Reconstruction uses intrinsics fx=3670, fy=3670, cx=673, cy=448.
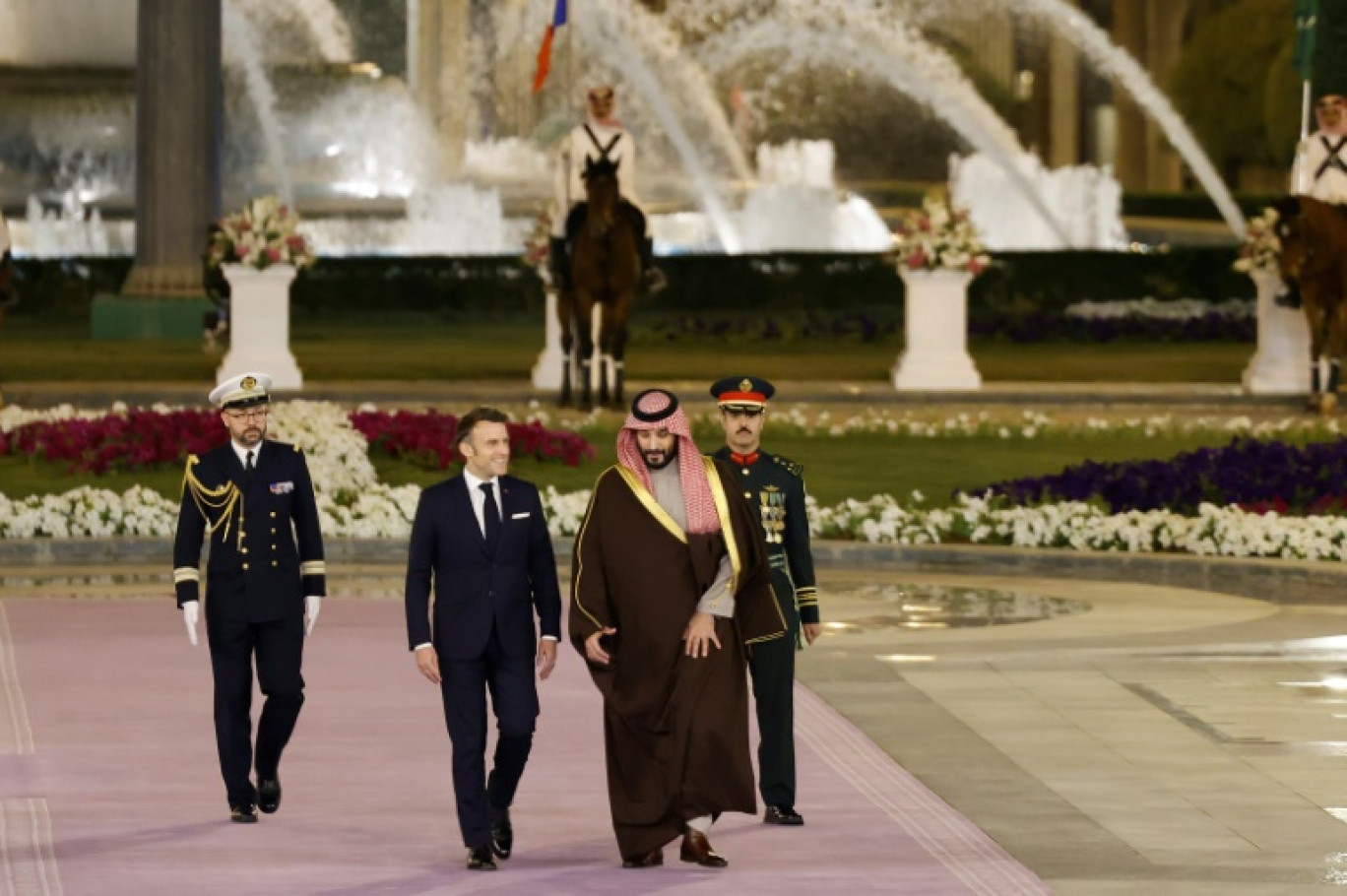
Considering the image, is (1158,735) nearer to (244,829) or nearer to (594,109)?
(244,829)

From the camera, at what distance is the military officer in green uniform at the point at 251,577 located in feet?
39.3

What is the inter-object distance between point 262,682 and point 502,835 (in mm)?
1228

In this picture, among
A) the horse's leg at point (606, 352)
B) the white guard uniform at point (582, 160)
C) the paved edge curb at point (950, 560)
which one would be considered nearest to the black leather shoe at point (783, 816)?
the paved edge curb at point (950, 560)

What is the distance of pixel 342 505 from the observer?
2188 centimetres

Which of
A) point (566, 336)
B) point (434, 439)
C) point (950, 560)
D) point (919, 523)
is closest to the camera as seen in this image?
point (950, 560)

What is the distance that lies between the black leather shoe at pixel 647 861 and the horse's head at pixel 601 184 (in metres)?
17.2

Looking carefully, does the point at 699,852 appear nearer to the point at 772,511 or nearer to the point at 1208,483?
the point at 772,511

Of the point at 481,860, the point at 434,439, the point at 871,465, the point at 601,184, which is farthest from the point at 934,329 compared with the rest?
the point at 481,860

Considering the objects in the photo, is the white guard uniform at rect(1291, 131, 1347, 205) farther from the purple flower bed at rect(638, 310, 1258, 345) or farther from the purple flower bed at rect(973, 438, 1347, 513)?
the purple flower bed at rect(638, 310, 1258, 345)

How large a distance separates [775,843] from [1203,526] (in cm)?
928

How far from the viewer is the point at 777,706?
1203 centimetres

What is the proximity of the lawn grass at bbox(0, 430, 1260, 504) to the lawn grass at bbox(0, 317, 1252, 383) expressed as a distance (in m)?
6.59

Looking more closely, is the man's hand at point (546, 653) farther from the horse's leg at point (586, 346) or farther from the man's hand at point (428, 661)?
the horse's leg at point (586, 346)

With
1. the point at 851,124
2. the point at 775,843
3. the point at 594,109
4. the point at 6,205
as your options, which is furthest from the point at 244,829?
the point at 851,124
